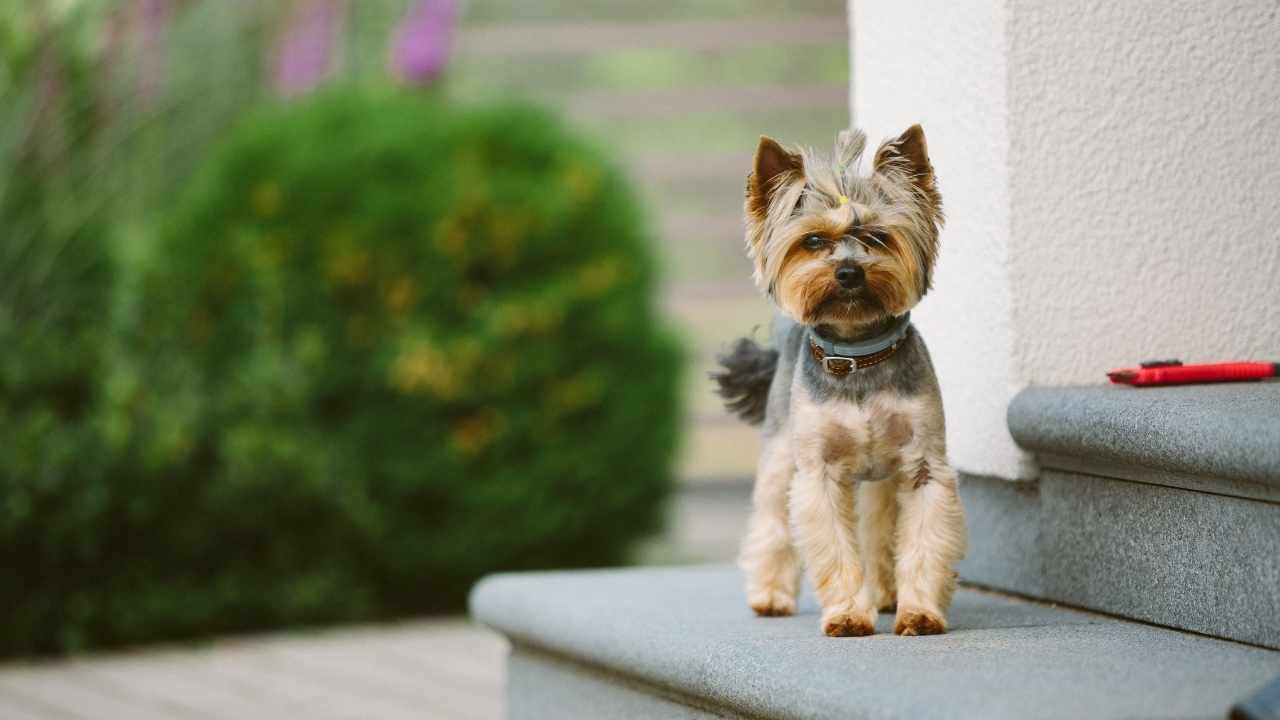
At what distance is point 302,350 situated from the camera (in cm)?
655

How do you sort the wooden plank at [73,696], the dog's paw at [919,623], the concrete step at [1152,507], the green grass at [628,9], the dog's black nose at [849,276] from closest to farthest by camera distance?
1. the concrete step at [1152,507]
2. the dog's black nose at [849,276]
3. the dog's paw at [919,623]
4. the wooden plank at [73,696]
5. the green grass at [628,9]

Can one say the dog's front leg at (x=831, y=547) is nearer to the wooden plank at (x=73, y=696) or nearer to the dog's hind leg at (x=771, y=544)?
the dog's hind leg at (x=771, y=544)

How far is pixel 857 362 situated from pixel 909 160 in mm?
351

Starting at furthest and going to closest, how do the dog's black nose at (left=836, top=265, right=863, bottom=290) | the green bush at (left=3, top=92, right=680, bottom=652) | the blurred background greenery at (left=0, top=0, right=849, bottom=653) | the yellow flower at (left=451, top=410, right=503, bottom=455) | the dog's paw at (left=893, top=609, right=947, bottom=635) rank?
the yellow flower at (left=451, top=410, right=503, bottom=455) < the green bush at (left=3, top=92, right=680, bottom=652) < the blurred background greenery at (left=0, top=0, right=849, bottom=653) < the dog's paw at (left=893, top=609, right=947, bottom=635) < the dog's black nose at (left=836, top=265, right=863, bottom=290)

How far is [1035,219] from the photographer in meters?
3.17

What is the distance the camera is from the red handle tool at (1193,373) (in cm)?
296

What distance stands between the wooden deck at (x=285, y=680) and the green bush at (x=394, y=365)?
0.96 feet

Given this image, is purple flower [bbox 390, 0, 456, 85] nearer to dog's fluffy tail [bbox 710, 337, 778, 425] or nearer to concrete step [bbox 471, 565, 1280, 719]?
concrete step [bbox 471, 565, 1280, 719]

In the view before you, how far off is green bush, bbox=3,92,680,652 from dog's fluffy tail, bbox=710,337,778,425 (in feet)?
11.1

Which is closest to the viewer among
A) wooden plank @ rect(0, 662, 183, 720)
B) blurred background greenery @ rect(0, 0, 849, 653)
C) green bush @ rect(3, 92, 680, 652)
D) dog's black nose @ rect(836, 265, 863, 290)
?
dog's black nose @ rect(836, 265, 863, 290)

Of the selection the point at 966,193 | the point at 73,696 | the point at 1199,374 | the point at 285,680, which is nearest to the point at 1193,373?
the point at 1199,374

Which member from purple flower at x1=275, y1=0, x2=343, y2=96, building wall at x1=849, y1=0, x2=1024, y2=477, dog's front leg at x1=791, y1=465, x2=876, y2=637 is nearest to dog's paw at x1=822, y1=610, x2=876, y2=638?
dog's front leg at x1=791, y1=465, x2=876, y2=637

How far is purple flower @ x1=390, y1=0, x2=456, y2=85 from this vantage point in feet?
29.5

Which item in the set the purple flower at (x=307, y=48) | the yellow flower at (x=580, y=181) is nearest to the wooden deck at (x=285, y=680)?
the yellow flower at (x=580, y=181)
